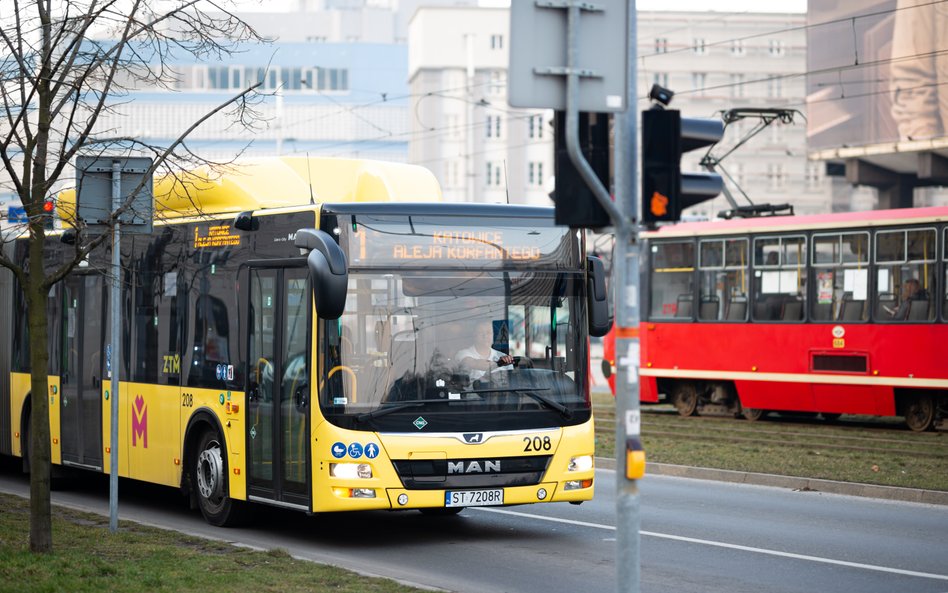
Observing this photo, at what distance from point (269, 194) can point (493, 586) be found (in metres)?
4.91

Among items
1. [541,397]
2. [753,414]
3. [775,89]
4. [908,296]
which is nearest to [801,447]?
[908,296]

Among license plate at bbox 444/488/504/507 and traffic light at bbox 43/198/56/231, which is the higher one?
traffic light at bbox 43/198/56/231

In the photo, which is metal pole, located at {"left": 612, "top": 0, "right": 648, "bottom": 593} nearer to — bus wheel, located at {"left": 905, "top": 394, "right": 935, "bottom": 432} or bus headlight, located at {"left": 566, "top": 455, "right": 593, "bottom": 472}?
bus headlight, located at {"left": 566, "top": 455, "right": 593, "bottom": 472}

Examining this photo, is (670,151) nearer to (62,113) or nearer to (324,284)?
(324,284)

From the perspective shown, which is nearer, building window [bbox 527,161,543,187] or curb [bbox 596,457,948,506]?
curb [bbox 596,457,948,506]

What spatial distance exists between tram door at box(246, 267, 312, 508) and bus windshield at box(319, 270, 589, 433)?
361 millimetres

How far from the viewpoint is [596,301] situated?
1216cm

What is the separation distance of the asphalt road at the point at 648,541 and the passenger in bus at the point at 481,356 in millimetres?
1404

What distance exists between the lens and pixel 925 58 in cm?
3991

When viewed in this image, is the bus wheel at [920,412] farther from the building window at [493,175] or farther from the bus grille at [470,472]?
the building window at [493,175]

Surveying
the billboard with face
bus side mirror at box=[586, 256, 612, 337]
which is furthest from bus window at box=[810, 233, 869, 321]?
the billboard with face

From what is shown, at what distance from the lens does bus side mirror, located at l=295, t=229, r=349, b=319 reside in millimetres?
10938

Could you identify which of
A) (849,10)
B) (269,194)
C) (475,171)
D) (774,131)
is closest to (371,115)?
(475,171)

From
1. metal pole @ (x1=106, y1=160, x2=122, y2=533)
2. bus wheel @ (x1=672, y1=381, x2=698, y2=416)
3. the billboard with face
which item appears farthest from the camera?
the billboard with face
